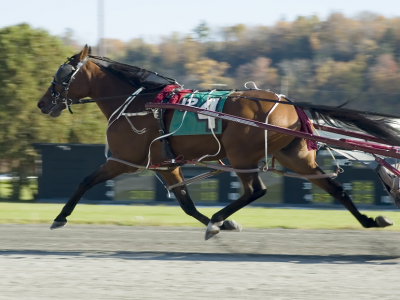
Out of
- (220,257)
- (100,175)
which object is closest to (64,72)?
(100,175)

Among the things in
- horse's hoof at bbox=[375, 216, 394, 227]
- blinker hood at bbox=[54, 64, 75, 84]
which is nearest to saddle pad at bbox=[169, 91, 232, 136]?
blinker hood at bbox=[54, 64, 75, 84]

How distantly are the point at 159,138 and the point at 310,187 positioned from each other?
481 cm

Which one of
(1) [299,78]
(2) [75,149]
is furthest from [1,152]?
(1) [299,78]

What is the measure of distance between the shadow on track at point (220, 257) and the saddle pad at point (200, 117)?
4.26 feet

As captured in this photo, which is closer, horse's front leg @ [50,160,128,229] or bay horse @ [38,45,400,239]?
bay horse @ [38,45,400,239]

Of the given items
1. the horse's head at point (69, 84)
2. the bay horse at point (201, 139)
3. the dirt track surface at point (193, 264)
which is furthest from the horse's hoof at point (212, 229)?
the horse's head at point (69, 84)

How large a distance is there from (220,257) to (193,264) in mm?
432

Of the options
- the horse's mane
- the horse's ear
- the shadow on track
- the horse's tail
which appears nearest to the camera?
the shadow on track

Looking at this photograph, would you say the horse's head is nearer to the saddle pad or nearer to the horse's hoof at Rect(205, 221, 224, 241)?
the saddle pad

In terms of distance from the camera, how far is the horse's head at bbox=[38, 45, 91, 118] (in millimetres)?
7219

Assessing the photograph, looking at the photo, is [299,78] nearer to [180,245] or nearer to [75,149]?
[75,149]

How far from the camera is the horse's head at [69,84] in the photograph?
23.7 feet

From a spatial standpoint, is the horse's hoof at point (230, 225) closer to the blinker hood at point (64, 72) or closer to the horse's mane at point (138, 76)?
the horse's mane at point (138, 76)

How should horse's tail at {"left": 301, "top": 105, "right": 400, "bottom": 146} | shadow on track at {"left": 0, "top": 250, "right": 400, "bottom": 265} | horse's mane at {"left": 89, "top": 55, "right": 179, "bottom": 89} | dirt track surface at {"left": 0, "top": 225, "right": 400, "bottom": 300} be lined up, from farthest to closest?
horse's mane at {"left": 89, "top": 55, "right": 179, "bottom": 89}, horse's tail at {"left": 301, "top": 105, "right": 400, "bottom": 146}, shadow on track at {"left": 0, "top": 250, "right": 400, "bottom": 265}, dirt track surface at {"left": 0, "top": 225, "right": 400, "bottom": 300}
